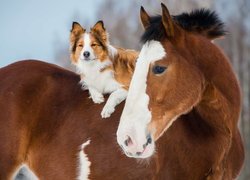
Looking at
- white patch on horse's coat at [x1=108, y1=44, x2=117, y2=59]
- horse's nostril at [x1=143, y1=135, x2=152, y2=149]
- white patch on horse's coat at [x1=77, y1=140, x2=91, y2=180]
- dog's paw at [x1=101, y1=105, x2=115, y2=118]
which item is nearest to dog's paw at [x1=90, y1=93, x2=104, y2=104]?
dog's paw at [x1=101, y1=105, x2=115, y2=118]

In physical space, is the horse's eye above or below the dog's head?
above

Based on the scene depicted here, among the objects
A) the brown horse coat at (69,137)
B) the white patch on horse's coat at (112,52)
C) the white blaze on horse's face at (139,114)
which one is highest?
the white blaze on horse's face at (139,114)

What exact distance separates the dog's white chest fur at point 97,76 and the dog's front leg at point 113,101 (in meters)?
0.29

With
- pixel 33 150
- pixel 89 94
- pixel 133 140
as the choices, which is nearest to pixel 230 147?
pixel 133 140

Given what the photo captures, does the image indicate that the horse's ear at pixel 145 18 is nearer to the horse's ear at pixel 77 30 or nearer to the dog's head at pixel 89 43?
the dog's head at pixel 89 43

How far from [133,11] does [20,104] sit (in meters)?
25.9

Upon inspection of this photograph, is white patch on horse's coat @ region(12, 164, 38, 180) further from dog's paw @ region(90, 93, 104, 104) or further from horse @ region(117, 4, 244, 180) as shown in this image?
horse @ region(117, 4, 244, 180)

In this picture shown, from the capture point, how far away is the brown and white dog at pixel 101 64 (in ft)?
21.9

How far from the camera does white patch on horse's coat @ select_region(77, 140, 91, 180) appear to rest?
6.29m

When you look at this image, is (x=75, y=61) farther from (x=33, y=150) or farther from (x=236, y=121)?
(x=236, y=121)

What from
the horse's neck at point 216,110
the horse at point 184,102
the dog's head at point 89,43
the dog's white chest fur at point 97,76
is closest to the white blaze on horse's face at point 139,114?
the horse at point 184,102

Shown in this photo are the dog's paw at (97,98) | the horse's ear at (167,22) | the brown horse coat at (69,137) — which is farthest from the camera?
the dog's paw at (97,98)

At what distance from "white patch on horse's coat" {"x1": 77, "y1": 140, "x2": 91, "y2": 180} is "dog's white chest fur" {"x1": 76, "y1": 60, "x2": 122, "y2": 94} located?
0.82 metres

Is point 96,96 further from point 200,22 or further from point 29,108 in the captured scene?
point 200,22
